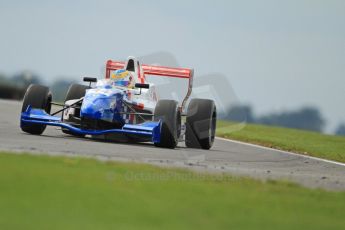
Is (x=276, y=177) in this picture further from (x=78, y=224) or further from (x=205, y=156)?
(x=78, y=224)

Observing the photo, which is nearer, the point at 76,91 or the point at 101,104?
the point at 101,104

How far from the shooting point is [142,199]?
916cm

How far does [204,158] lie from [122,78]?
3.47m

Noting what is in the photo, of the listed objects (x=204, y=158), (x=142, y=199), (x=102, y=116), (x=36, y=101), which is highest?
(x=142, y=199)

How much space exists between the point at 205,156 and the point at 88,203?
8714 mm

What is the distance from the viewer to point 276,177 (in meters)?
13.6

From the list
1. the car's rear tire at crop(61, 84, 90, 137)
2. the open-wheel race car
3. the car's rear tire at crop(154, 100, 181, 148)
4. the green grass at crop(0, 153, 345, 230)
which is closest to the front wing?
the open-wheel race car

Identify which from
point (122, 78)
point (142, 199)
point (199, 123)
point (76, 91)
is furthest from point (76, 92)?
point (142, 199)

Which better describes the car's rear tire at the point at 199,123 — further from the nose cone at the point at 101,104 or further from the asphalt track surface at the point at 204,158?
the nose cone at the point at 101,104

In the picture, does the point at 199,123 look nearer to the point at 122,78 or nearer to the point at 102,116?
the point at 122,78

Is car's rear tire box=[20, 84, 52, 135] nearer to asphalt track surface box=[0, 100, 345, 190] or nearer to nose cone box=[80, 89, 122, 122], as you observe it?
asphalt track surface box=[0, 100, 345, 190]

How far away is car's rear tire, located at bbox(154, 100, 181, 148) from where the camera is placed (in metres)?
17.7

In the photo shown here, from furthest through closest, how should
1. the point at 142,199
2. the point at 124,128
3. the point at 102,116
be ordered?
1. the point at 102,116
2. the point at 124,128
3. the point at 142,199

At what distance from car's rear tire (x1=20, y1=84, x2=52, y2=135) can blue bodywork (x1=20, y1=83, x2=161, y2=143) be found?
11 centimetres
